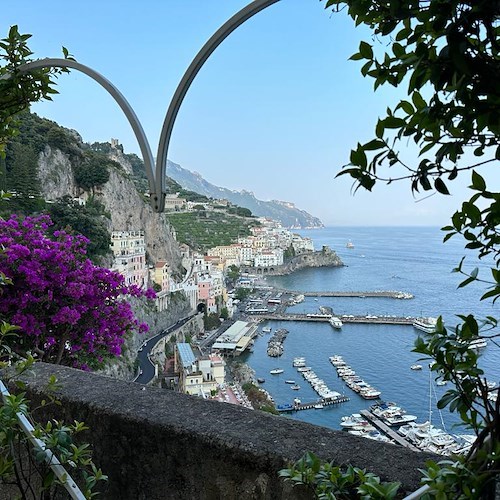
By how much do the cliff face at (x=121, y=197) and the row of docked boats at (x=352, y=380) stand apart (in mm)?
1199

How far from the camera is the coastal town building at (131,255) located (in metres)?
2.82

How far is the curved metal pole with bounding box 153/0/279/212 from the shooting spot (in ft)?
3.37

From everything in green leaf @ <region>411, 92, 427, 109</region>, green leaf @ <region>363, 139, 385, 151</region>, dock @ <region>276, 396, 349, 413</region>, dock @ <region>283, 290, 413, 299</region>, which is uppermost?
green leaf @ <region>411, 92, 427, 109</region>

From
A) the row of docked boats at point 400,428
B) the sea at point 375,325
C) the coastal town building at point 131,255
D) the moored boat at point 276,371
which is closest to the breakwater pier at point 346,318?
the sea at point 375,325

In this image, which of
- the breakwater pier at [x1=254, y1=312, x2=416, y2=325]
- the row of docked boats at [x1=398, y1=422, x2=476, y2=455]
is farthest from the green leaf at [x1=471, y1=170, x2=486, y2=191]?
the breakwater pier at [x1=254, y1=312, x2=416, y2=325]

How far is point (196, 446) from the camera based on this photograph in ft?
3.37

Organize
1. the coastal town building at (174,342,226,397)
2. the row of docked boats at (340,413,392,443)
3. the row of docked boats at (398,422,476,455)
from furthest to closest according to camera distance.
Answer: the coastal town building at (174,342,226,397) → the row of docked boats at (340,413,392,443) → the row of docked boats at (398,422,476,455)

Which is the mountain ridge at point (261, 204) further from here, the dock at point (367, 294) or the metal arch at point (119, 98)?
the metal arch at point (119, 98)

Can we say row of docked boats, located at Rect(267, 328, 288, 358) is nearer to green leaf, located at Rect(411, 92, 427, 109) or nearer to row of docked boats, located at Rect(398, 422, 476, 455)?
row of docked boats, located at Rect(398, 422, 476, 455)

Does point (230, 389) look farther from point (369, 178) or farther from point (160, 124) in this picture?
point (369, 178)

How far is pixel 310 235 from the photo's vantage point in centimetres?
255

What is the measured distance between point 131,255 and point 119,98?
1791 millimetres

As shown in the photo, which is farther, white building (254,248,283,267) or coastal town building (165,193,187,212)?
white building (254,248,283,267)

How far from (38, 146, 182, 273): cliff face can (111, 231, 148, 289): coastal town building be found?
0.08m
